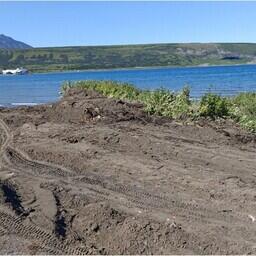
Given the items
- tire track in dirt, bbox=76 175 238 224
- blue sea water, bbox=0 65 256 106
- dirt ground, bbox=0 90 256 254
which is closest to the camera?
dirt ground, bbox=0 90 256 254

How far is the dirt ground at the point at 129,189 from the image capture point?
7.19m

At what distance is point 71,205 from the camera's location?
8539 millimetres

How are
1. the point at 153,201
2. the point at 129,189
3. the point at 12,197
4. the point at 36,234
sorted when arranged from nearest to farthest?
1. the point at 36,234
2. the point at 153,201
3. the point at 12,197
4. the point at 129,189

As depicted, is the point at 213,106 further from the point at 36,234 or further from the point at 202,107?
Answer: the point at 36,234

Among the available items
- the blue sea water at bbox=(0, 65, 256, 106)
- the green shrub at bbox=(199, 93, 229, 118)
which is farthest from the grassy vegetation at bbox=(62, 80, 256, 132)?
the blue sea water at bbox=(0, 65, 256, 106)

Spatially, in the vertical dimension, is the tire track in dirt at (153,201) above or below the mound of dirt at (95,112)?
above

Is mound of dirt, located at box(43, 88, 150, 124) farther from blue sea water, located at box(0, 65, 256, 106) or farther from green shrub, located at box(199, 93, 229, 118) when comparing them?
blue sea water, located at box(0, 65, 256, 106)

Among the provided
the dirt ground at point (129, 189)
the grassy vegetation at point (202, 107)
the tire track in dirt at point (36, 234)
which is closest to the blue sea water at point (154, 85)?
the grassy vegetation at point (202, 107)

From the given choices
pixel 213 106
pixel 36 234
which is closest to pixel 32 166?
pixel 36 234

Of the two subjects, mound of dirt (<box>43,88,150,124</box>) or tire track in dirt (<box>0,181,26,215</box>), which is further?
mound of dirt (<box>43,88,150,124</box>)

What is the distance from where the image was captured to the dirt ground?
7191 millimetres

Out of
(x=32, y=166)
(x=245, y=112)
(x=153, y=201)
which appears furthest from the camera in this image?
(x=245, y=112)

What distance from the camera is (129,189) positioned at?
30.1 ft

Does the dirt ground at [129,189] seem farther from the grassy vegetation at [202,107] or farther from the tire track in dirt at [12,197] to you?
the grassy vegetation at [202,107]
